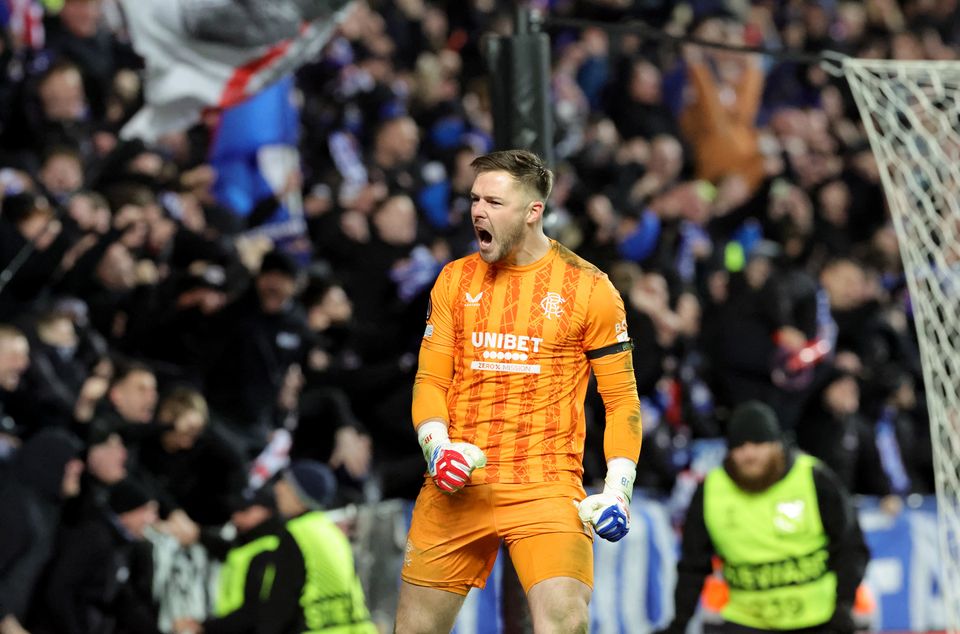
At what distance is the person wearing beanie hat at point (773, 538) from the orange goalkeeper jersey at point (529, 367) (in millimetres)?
2584

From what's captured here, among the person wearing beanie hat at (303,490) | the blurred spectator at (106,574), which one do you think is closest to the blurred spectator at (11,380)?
the blurred spectator at (106,574)

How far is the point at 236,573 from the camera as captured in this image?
28.5ft

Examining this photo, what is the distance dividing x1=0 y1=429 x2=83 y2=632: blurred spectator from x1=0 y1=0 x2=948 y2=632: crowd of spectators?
15mm

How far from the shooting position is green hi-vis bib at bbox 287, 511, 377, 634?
26.7 feet

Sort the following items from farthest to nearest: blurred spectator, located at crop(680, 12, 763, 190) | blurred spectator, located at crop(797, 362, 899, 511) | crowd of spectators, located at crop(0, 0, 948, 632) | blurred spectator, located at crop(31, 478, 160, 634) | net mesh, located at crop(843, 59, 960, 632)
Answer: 1. blurred spectator, located at crop(680, 12, 763, 190)
2. blurred spectator, located at crop(797, 362, 899, 511)
3. crowd of spectators, located at crop(0, 0, 948, 632)
4. net mesh, located at crop(843, 59, 960, 632)
5. blurred spectator, located at crop(31, 478, 160, 634)

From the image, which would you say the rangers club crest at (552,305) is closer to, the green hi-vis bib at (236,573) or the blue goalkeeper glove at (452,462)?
the blue goalkeeper glove at (452,462)

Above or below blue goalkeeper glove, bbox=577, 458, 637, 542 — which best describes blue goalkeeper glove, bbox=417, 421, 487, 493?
above

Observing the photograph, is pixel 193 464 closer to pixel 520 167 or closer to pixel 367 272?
pixel 367 272

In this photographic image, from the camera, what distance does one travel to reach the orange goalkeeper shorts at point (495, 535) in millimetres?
6016

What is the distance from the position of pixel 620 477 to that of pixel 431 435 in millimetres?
690

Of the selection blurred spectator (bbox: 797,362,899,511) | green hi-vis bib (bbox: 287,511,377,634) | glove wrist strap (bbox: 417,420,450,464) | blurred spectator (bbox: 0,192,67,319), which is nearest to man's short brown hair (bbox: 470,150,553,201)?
glove wrist strap (bbox: 417,420,450,464)

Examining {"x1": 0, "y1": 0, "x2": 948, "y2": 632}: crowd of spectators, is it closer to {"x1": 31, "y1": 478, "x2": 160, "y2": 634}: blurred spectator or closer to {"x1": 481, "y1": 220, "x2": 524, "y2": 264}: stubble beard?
{"x1": 31, "y1": 478, "x2": 160, "y2": 634}: blurred spectator

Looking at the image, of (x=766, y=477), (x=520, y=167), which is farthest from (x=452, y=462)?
(x=766, y=477)

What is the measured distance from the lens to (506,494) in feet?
→ 20.0
